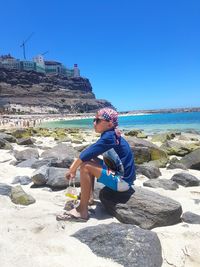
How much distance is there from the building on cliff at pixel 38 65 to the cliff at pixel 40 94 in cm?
1195

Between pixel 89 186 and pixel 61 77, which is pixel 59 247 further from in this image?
pixel 61 77

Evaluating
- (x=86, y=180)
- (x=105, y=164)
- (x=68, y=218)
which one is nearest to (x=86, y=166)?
(x=86, y=180)

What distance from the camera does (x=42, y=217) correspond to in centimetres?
416

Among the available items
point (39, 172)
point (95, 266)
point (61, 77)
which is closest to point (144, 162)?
point (39, 172)

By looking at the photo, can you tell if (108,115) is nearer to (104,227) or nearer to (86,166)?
(86,166)

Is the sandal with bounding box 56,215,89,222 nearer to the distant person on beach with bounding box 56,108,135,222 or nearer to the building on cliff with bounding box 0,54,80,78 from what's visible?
the distant person on beach with bounding box 56,108,135,222

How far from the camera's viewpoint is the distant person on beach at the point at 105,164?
4219mm

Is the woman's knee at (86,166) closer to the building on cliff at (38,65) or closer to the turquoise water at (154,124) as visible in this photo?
the turquoise water at (154,124)

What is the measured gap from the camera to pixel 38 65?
555 feet

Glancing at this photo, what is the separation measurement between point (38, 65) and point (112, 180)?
170614 mm

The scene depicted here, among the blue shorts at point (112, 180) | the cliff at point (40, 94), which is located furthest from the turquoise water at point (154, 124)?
the cliff at point (40, 94)

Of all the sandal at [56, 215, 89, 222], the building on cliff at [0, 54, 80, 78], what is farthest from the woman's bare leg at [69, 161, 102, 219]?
the building on cliff at [0, 54, 80, 78]

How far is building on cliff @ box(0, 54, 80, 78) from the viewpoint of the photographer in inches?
6309

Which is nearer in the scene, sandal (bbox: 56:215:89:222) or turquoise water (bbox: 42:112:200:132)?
sandal (bbox: 56:215:89:222)
